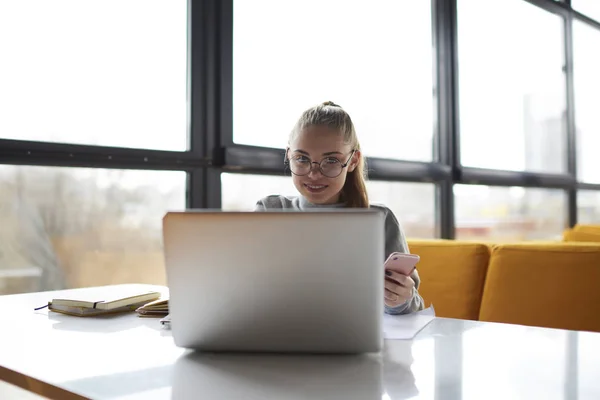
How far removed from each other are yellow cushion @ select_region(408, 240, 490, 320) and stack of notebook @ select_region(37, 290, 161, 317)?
1038mm

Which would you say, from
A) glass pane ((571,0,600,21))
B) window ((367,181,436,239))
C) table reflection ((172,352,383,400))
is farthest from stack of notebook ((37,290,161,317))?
glass pane ((571,0,600,21))

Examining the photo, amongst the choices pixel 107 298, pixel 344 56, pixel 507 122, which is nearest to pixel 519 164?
pixel 507 122

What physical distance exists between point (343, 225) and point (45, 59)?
1.56 m

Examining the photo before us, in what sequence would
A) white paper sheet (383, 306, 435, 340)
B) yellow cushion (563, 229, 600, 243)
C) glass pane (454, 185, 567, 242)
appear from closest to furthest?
1. white paper sheet (383, 306, 435, 340)
2. yellow cushion (563, 229, 600, 243)
3. glass pane (454, 185, 567, 242)

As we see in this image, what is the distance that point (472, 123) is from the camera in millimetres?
3730

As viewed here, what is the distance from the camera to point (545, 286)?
69.4 inches

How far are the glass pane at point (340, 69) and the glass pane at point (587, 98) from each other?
2.07 metres

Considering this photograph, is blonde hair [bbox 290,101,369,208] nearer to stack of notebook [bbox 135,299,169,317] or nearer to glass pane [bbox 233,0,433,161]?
stack of notebook [bbox 135,299,169,317]

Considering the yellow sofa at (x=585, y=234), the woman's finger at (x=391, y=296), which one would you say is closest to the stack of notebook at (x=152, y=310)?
the woman's finger at (x=391, y=296)

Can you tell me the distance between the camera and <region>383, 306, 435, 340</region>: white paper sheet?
101 cm

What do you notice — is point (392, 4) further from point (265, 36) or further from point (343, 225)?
point (343, 225)

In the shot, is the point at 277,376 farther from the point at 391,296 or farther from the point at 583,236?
the point at 583,236

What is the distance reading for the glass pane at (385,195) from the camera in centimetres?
243

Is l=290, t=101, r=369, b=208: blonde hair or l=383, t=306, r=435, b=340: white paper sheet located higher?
l=290, t=101, r=369, b=208: blonde hair
